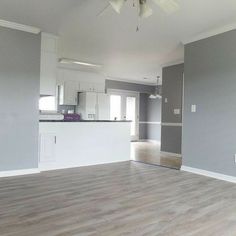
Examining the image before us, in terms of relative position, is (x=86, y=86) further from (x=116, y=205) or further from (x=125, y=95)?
(x=116, y=205)

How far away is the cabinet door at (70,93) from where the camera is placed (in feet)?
24.4

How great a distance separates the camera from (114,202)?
2.79 metres

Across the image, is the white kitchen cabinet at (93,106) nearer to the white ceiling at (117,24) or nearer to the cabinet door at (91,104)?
the cabinet door at (91,104)

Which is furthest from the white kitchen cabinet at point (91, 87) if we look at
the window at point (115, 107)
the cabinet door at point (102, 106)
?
the window at point (115, 107)

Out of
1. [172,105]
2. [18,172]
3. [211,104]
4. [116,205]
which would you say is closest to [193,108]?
[211,104]

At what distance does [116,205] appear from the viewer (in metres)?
2.69

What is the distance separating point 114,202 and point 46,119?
97.9 inches

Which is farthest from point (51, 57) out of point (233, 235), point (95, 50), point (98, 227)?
point (233, 235)

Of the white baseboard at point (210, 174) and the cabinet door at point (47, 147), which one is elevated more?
the cabinet door at point (47, 147)

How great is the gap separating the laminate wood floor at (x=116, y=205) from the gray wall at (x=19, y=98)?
0.44 meters

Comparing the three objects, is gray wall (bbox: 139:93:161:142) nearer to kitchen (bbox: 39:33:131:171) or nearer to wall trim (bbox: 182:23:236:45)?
kitchen (bbox: 39:33:131:171)

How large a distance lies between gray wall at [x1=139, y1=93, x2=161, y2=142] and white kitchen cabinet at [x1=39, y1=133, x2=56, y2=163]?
6.31 metres

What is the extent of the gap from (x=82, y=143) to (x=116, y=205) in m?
2.33

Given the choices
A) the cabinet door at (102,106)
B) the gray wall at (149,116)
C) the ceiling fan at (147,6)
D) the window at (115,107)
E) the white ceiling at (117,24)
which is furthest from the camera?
the gray wall at (149,116)
